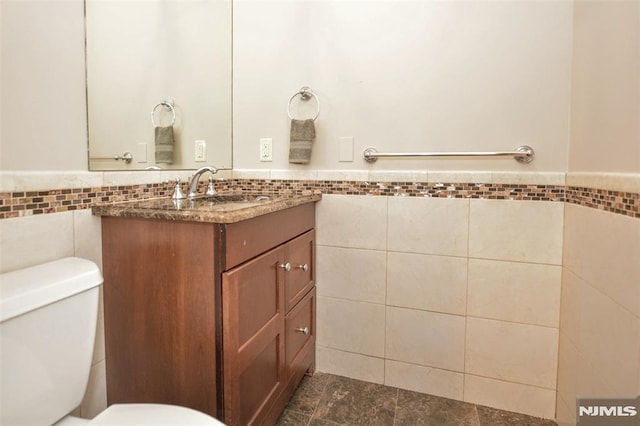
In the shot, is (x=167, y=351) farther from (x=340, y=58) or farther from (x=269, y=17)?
(x=269, y=17)

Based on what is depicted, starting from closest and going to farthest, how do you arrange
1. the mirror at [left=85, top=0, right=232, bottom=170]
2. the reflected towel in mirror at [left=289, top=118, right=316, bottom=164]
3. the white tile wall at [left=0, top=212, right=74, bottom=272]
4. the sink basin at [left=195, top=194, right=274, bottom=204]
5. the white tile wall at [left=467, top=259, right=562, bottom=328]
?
1. the white tile wall at [left=0, top=212, right=74, bottom=272]
2. the mirror at [left=85, top=0, right=232, bottom=170]
3. the white tile wall at [left=467, top=259, right=562, bottom=328]
4. the sink basin at [left=195, top=194, right=274, bottom=204]
5. the reflected towel in mirror at [left=289, top=118, right=316, bottom=164]

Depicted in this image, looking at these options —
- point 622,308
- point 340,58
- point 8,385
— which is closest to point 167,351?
point 8,385

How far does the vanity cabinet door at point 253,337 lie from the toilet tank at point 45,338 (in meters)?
0.35

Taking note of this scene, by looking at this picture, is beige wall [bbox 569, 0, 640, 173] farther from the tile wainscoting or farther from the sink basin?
the sink basin

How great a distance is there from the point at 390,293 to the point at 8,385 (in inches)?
53.2

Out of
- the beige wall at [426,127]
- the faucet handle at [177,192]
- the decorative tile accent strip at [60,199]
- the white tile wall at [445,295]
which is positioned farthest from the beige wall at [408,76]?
the decorative tile accent strip at [60,199]

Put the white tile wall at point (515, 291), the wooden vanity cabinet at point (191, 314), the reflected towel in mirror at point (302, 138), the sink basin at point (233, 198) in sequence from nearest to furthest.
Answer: the wooden vanity cabinet at point (191, 314), the white tile wall at point (515, 291), the sink basin at point (233, 198), the reflected towel in mirror at point (302, 138)

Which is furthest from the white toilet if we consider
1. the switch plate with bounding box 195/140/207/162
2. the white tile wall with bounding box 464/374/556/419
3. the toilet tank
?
the white tile wall with bounding box 464/374/556/419

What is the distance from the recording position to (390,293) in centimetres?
168

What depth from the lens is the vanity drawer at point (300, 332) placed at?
4.85 ft

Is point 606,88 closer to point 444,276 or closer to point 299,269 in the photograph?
point 444,276

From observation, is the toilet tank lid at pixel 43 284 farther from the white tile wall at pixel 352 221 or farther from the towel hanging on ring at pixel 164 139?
the white tile wall at pixel 352 221

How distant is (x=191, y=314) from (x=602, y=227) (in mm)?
1276

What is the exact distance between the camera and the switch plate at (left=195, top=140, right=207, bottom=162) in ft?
5.85
